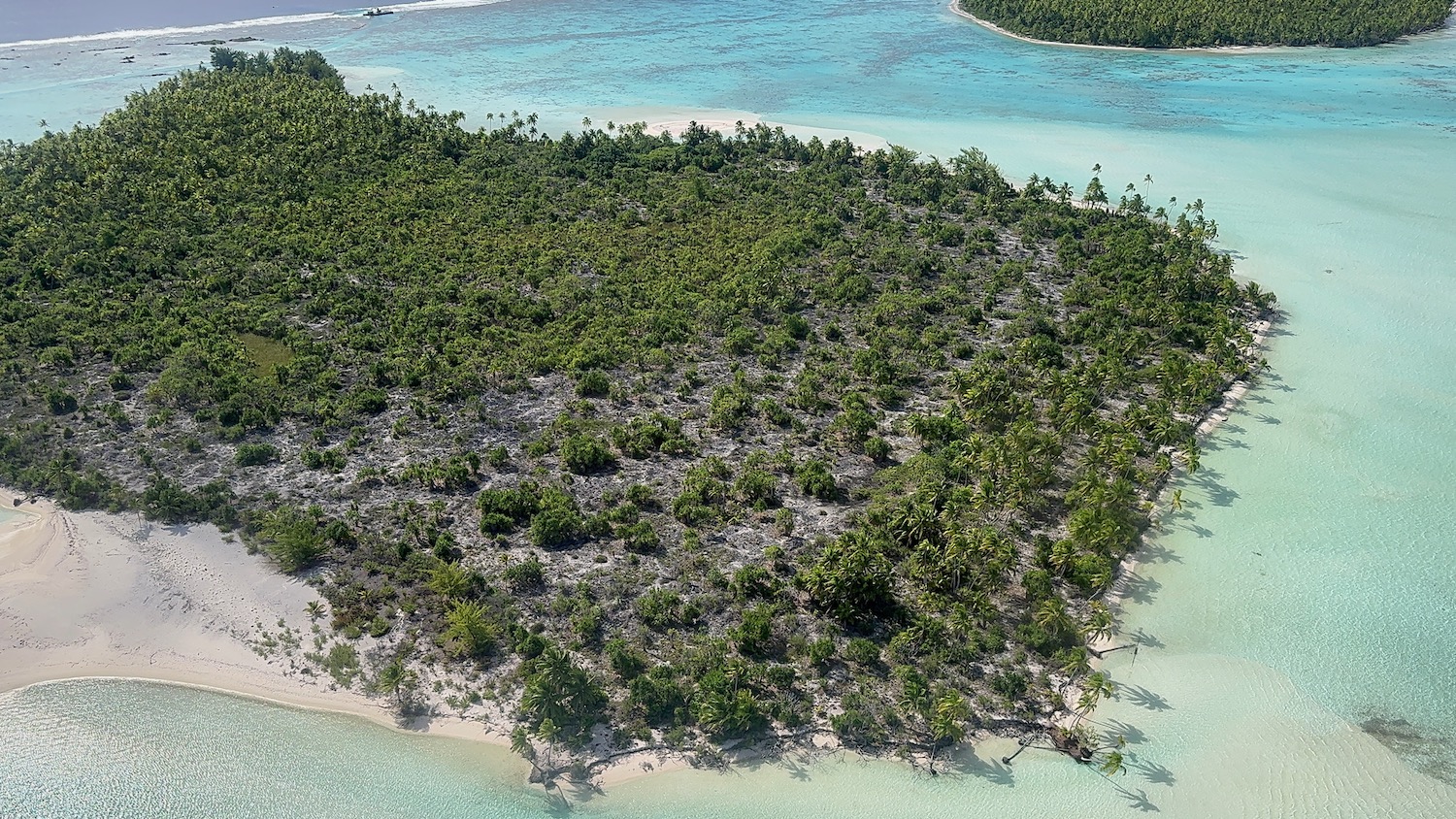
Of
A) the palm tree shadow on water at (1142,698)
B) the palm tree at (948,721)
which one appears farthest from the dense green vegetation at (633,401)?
the palm tree shadow on water at (1142,698)

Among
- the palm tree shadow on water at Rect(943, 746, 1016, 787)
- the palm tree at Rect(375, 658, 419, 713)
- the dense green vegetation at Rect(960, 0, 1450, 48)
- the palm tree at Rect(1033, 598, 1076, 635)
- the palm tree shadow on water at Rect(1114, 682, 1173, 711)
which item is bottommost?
the palm tree shadow on water at Rect(943, 746, 1016, 787)

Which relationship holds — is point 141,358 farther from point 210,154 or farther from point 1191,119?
point 1191,119

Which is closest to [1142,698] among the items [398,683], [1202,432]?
[1202,432]

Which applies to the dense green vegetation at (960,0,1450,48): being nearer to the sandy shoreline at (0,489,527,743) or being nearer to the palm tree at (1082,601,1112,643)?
the palm tree at (1082,601,1112,643)

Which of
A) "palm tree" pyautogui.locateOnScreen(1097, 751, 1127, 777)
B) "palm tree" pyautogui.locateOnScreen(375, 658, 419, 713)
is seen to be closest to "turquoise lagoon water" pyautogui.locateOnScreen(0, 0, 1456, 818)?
"palm tree" pyautogui.locateOnScreen(1097, 751, 1127, 777)

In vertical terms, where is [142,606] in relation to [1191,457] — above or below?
below

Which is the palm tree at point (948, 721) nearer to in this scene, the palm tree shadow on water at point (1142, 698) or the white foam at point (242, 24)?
the palm tree shadow on water at point (1142, 698)

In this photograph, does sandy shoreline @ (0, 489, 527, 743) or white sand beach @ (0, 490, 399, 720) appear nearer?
sandy shoreline @ (0, 489, 527, 743)

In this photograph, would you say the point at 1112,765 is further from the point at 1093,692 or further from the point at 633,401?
the point at 633,401
